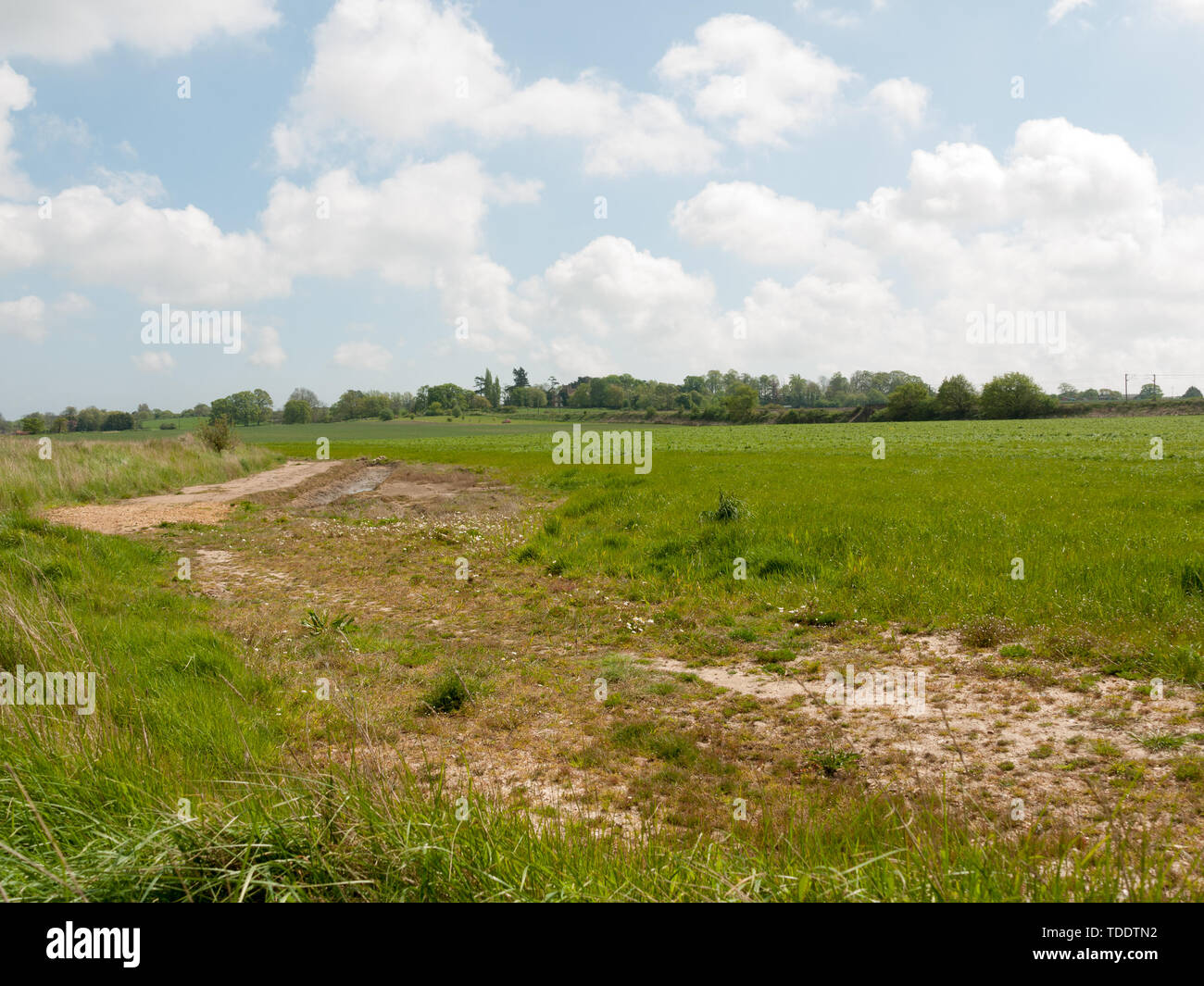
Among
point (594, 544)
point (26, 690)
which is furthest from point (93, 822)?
point (594, 544)

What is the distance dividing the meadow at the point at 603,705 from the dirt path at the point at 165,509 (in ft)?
9.41

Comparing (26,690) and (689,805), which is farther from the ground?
(26,690)

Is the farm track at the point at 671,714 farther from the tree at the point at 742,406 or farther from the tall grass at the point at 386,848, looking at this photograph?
the tree at the point at 742,406

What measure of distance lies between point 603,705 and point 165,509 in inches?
816

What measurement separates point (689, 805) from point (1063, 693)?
4.09 meters

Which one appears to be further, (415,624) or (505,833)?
(415,624)

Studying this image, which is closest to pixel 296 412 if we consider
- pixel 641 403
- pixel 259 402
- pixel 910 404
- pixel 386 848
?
pixel 259 402

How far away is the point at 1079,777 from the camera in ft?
15.4

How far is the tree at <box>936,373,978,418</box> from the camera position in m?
122

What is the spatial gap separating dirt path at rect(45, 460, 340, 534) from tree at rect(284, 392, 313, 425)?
106 metres

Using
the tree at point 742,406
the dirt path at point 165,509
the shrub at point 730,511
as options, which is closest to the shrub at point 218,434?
the dirt path at point 165,509

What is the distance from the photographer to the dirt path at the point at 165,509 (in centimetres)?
1808
